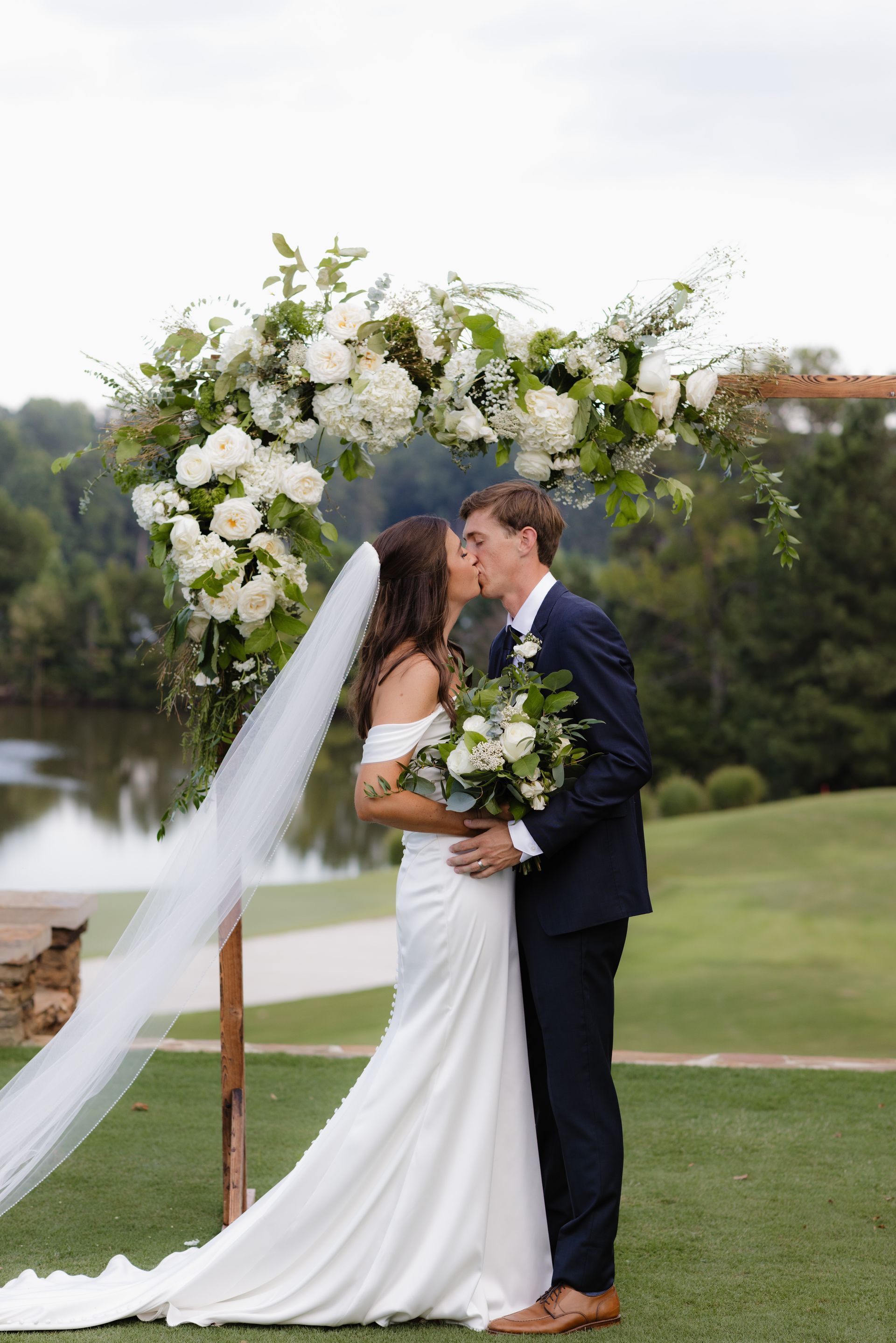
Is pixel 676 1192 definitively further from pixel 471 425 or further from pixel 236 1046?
pixel 471 425

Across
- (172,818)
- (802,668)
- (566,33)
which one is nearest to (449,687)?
(172,818)

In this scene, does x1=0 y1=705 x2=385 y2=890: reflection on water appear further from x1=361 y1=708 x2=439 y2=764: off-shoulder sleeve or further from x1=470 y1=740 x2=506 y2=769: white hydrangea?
x1=470 y1=740 x2=506 y2=769: white hydrangea

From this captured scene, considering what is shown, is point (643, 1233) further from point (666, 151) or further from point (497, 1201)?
point (666, 151)

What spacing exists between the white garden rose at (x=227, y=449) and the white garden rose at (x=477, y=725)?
1.05 meters

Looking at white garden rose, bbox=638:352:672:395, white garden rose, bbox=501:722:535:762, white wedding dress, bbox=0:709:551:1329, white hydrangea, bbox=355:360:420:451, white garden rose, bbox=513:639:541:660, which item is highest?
white garden rose, bbox=638:352:672:395

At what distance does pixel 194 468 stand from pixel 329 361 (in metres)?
0.48

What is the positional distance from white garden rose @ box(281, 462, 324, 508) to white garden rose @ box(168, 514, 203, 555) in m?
0.28

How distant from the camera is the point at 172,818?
13.4ft

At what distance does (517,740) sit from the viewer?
9.95 ft

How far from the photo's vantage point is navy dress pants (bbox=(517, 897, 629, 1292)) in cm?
318

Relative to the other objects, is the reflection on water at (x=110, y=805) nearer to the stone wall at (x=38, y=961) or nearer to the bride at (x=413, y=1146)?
the stone wall at (x=38, y=961)

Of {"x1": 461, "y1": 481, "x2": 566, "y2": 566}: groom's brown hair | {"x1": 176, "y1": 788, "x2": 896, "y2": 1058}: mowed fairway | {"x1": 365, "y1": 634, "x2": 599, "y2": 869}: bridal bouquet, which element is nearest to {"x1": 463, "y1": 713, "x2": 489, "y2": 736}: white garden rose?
{"x1": 365, "y1": 634, "x2": 599, "y2": 869}: bridal bouquet

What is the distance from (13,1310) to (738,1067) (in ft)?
12.5

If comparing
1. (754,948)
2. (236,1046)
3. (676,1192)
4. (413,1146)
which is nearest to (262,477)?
(236,1046)
